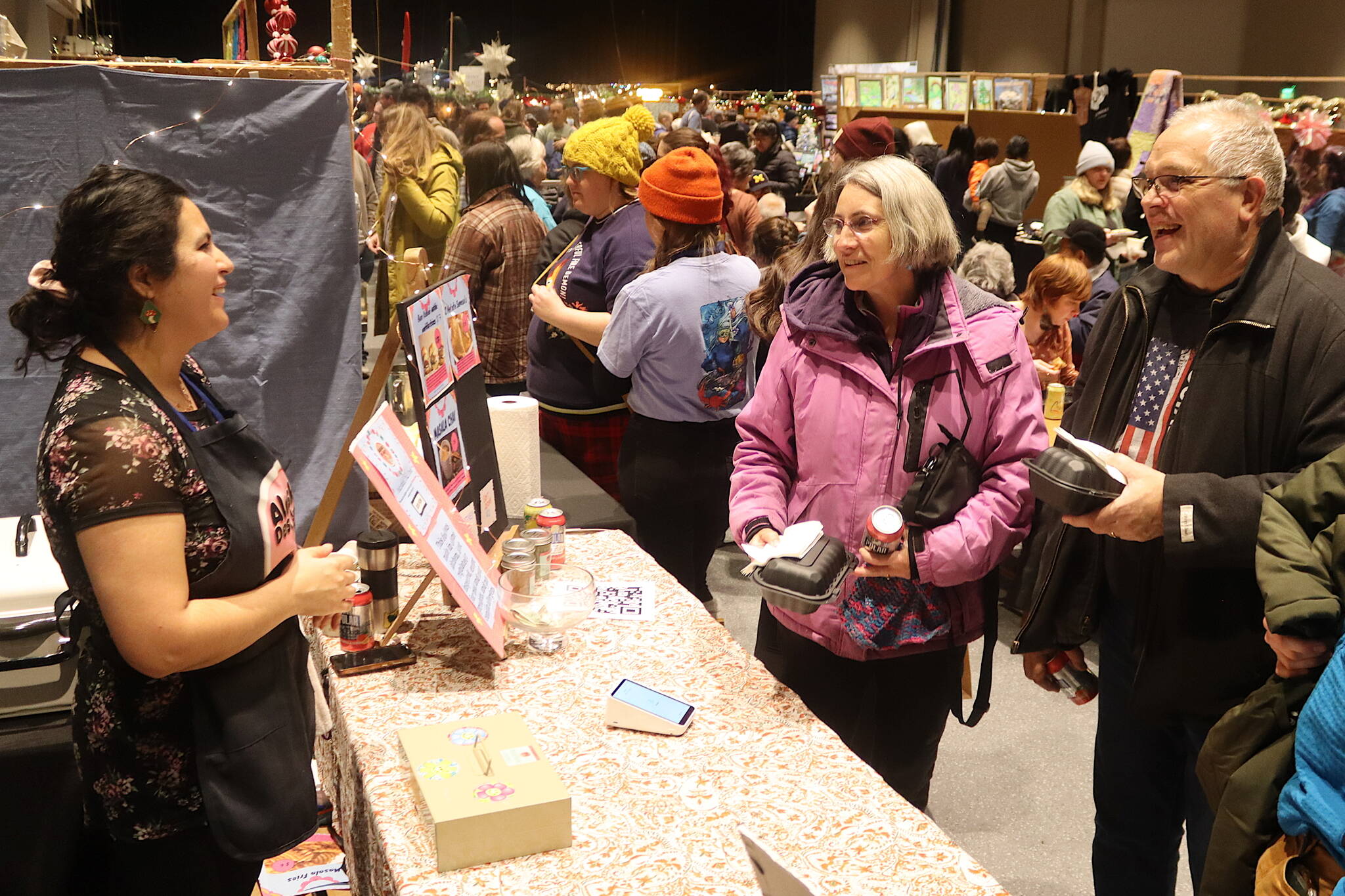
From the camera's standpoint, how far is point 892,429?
6.42ft

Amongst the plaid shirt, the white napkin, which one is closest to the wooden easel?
the white napkin

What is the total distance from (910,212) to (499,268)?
2502 millimetres

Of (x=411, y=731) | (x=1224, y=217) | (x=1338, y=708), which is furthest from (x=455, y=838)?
(x=1224, y=217)

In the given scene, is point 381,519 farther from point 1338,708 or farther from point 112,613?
point 1338,708

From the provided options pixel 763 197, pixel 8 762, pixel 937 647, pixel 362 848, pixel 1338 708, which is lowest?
pixel 8 762

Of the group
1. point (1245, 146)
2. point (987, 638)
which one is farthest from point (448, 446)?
point (1245, 146)

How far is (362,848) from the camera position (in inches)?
64.9

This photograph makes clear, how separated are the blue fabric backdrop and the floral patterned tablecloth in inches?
55.3

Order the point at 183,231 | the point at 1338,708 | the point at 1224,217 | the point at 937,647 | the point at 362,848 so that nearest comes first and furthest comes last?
1. the point at 1338,708
2. the point at 183,231
3. the point at 362,848
4. the point at 1224,217
5. the point at 937,647

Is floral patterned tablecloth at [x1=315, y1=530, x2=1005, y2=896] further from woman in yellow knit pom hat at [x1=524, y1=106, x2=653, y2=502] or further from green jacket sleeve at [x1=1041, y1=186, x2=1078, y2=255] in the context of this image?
green jacket sleeve at [x1=1041, y1=186, x2=1078, y2=255]

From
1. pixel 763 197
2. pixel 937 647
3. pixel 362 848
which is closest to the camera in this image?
pixel 362 848

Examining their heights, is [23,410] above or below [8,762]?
above

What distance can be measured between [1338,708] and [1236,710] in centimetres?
25

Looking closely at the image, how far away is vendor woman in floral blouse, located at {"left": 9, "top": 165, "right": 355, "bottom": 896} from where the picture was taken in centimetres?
141
